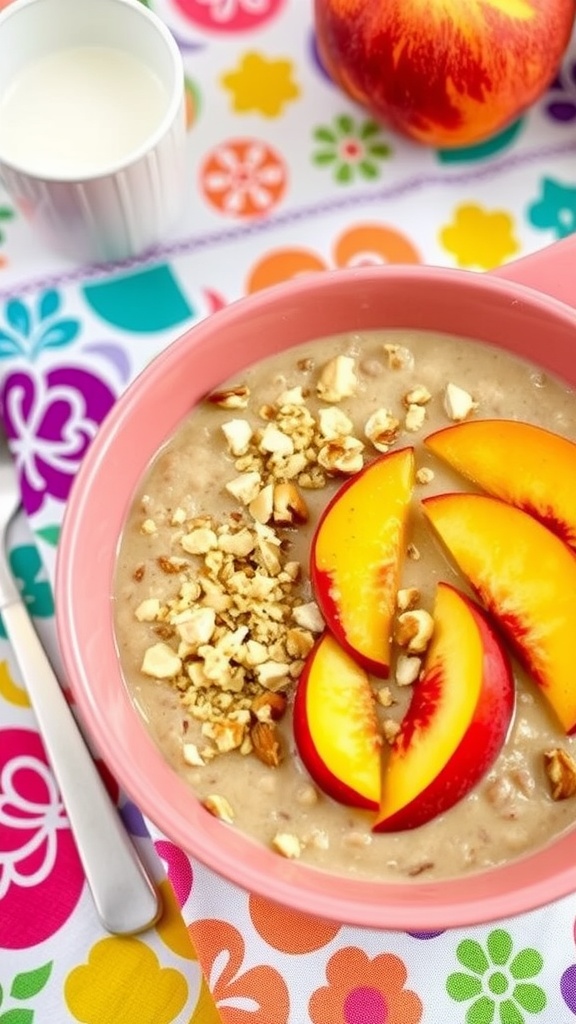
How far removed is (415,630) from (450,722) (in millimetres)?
98

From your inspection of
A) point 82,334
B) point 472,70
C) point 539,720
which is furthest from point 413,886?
point 472,70

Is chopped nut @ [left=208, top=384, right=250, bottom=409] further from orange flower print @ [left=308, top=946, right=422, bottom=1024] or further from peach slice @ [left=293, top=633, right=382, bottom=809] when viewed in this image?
orange flower print @ [left=308, top=946, right=422, bottom=1024]

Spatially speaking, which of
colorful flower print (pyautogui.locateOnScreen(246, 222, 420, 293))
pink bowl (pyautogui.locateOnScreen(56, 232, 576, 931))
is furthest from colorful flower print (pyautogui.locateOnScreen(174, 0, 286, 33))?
pink bowl (pyautogui.locateOnScreen(56, 232, 576, 931))

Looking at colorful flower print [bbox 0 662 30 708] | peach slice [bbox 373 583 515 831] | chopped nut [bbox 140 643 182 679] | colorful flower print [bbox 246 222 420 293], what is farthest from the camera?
colorful flower print [bbox 246 222 420 293]

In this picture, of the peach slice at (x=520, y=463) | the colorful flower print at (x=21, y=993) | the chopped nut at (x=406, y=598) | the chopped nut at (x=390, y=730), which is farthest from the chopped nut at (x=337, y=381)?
the colorful flower print at (x=21, y=993)

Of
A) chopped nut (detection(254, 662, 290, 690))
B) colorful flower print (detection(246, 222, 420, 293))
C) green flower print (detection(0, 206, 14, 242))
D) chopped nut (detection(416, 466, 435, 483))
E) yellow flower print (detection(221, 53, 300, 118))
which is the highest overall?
yellow flower print (detection(221, 53, 300, 118))

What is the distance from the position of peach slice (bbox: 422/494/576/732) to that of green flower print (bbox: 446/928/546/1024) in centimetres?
32

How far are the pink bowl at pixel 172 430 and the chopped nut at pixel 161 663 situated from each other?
1.4 inches

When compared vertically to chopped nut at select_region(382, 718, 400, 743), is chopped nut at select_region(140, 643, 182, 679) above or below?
above

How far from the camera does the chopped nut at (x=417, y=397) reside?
1284 millimetres

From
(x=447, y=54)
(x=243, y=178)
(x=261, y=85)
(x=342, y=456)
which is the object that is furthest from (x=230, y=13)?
(x=342, y=456)

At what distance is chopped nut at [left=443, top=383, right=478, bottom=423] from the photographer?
4.18 feet

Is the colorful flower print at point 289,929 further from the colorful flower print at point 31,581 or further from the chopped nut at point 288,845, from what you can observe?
the colorful flower print at point 31,581

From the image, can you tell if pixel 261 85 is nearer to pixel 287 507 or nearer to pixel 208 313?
pixel 208 313
